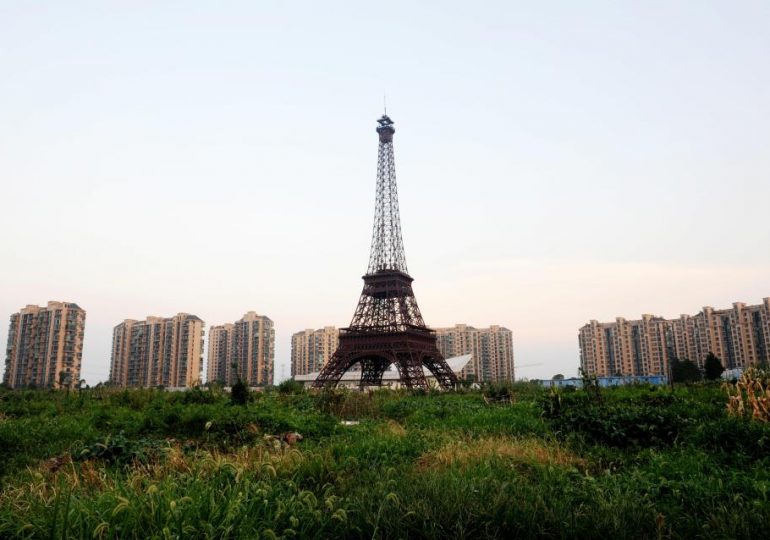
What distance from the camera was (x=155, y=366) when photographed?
266 ft

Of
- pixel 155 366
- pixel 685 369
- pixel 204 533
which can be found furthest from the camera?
pixel 155 366

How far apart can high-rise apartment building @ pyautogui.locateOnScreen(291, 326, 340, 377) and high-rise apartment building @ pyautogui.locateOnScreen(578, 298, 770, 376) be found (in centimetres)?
4874

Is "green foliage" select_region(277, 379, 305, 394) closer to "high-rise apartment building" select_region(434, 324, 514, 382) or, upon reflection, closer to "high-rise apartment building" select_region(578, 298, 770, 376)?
"high-rise apartment building" select_region(578, 298, 770, 376)

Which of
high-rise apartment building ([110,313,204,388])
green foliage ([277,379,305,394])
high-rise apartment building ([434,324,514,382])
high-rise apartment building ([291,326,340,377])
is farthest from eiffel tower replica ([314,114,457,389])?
high-rise apartment building ([434,324,514,382])

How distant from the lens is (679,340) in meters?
100

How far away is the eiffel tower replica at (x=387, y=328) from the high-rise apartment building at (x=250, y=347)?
49.5 m

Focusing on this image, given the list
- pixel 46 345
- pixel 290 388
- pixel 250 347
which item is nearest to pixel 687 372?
pixel 290 388

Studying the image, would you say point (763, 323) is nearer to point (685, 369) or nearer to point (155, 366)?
point (685, 369)

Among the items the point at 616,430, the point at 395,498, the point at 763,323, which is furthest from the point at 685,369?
the point at 395,498

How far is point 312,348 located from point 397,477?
342 ft

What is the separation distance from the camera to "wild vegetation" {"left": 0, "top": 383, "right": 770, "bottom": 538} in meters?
4.11

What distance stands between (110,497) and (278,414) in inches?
270

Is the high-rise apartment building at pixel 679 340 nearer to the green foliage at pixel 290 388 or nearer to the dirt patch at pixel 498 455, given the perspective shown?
the green foliage at pixel 290 388

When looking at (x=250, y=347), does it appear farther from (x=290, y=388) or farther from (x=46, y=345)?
(x=290, y=388)
